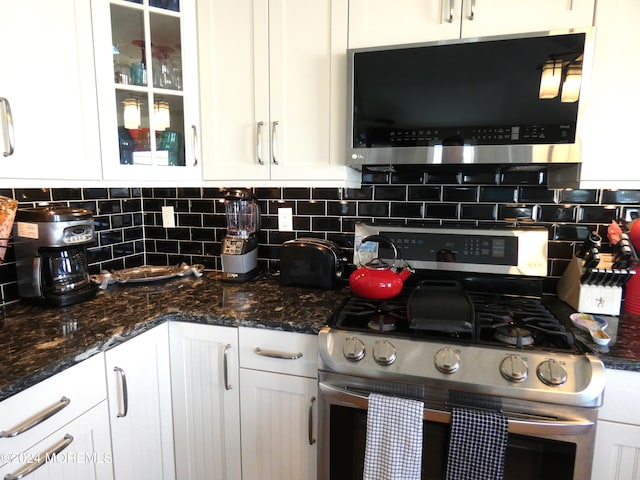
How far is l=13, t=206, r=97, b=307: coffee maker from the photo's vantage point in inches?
53.2

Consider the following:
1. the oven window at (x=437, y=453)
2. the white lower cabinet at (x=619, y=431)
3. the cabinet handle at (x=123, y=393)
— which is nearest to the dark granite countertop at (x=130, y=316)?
the cabinet handle at (x=123, y=393)

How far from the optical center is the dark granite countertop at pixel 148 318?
1.03 m

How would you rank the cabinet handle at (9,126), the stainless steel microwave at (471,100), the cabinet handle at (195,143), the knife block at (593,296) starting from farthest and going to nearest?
the cabinet handle at (195,143)
the knife block at (593,296)
the stainless steel microwave at (471,100)
the cabinet handle at (9,126)

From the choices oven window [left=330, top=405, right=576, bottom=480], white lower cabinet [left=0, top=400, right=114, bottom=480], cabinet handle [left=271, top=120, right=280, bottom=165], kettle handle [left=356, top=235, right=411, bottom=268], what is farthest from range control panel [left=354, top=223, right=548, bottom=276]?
white lower cabinet [left=0, top=400, right=114, bottom=480]

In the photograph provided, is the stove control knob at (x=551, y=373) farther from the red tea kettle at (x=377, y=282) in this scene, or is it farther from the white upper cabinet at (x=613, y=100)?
the white upper cabinet at (x=613, y=100)

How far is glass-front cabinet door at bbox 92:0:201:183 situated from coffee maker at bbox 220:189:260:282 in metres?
0.24

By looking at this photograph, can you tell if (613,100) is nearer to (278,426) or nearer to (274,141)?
(274,141)

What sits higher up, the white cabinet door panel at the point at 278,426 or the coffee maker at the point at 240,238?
the coffee maker at the point at 240,238

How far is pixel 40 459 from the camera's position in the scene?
3.16ft

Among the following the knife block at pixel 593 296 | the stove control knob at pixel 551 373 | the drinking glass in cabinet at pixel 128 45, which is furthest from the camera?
the drinking glass in cabinet at pixel 128 45

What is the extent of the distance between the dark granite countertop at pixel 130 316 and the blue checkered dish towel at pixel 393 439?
318mm

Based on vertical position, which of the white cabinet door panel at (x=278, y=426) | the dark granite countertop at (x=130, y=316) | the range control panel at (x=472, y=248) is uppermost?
the range control panel at (x=472, y=248)

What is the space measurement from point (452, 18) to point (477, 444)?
135 centimetres

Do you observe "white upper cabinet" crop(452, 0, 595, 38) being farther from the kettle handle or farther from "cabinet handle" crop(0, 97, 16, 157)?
"cabinet handle" crop(0, 97, 16, 157)
